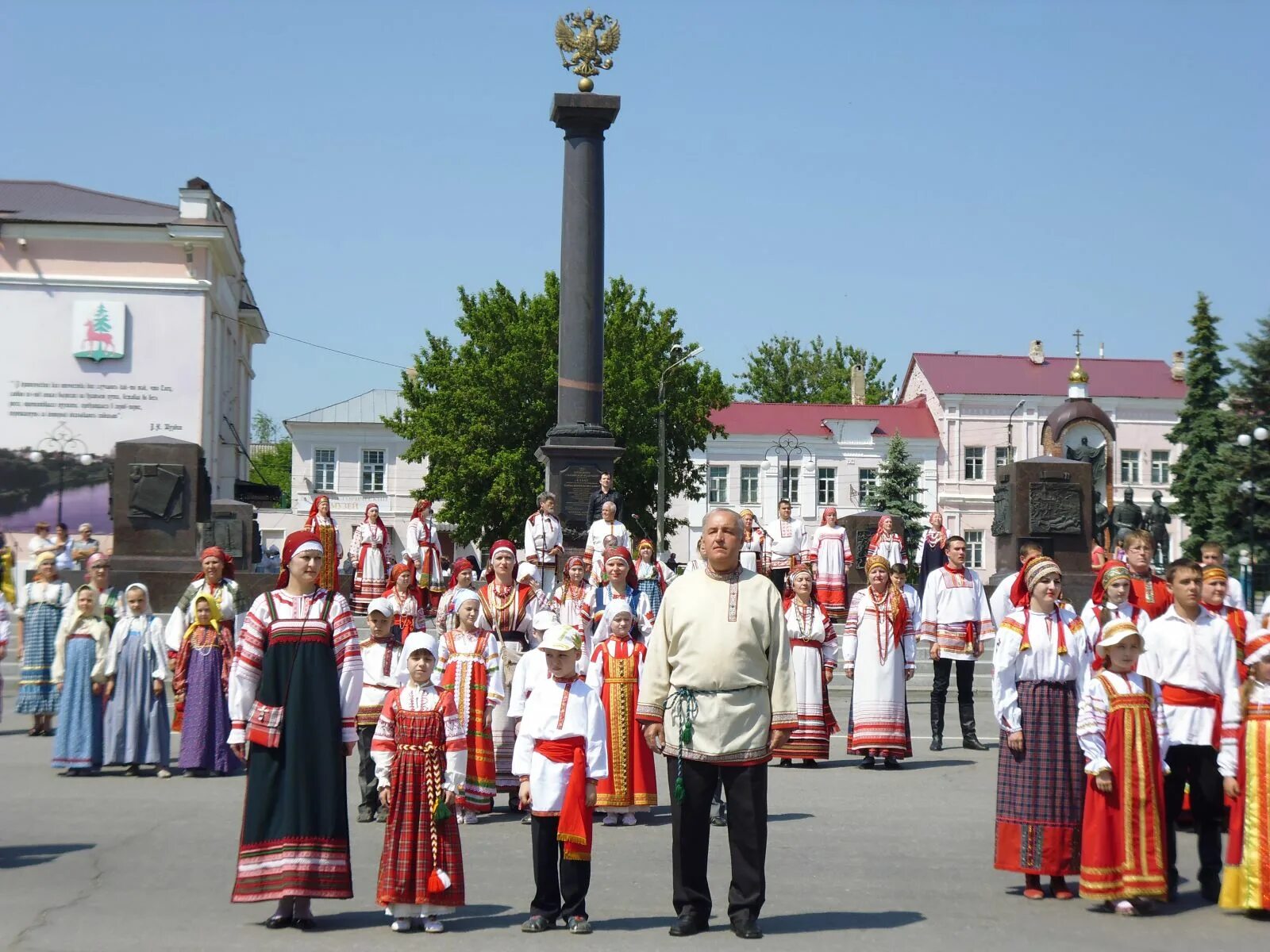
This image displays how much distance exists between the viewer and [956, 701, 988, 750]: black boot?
15.8 m

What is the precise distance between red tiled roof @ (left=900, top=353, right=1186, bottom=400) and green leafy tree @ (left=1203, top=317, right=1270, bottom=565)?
27.3 meters

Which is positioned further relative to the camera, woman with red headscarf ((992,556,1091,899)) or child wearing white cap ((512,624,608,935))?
woman with red headscarf ((992,556,1091,899))

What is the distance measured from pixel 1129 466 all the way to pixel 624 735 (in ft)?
233

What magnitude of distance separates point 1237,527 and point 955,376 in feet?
106

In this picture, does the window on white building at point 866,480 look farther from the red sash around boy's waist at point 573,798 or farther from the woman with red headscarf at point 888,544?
the red sash around boy's waist at point 573,798

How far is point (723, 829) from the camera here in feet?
37.8

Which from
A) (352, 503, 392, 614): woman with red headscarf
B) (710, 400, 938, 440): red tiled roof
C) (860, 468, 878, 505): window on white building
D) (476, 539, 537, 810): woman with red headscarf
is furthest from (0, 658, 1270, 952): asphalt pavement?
(710, 400, 938, 440): red tiled roof

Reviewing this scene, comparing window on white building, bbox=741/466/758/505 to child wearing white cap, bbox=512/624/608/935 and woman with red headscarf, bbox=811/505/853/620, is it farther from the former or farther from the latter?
child wearing white cap, bbox=512/624/608/935

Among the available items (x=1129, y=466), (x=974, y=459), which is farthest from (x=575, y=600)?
(x=1129, y=466)

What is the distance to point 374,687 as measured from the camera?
11.9 meters

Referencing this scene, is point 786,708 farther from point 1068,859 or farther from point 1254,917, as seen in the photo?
point 1254,917

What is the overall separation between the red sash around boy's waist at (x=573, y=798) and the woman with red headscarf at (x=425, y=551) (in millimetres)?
12289

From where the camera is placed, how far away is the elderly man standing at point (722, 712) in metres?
7.59

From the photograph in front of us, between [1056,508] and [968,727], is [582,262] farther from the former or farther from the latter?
[968,727]
